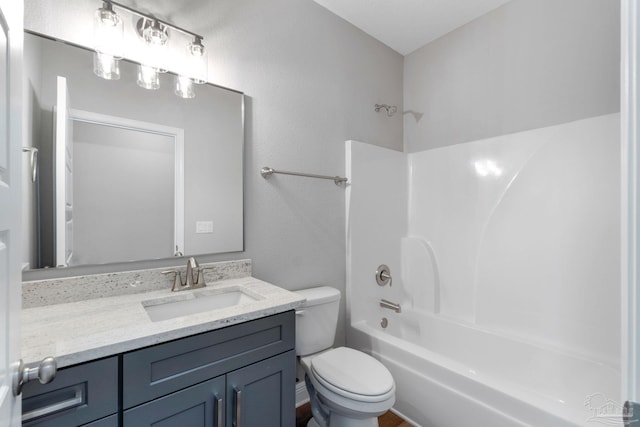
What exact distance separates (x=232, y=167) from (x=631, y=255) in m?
1.52

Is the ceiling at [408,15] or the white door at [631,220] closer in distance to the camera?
the white door at [631,220]

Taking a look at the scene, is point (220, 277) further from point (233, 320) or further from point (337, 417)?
point (337, 417)

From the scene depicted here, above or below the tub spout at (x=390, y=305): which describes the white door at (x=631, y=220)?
above

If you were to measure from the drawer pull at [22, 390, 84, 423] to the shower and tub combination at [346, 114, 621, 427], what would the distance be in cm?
151

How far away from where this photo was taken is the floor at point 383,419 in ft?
5.58

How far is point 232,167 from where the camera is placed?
62.2 inches

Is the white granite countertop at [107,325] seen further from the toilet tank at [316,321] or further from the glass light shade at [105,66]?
the glass light shade at [105,66]

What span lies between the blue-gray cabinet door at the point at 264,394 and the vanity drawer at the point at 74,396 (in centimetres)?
36

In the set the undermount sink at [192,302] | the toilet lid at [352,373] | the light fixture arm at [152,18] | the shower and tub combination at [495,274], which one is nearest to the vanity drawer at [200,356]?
the undermount sink at [192,302]

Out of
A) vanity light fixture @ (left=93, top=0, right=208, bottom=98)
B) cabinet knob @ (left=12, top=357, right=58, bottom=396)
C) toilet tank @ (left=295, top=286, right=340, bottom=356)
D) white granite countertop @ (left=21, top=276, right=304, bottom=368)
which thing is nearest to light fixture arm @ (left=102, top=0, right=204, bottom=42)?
vanity light fixture @ (left=93, top=0, right=208, bottom=98)

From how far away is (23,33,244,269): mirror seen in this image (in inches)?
43.8

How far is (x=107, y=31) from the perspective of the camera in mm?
1203

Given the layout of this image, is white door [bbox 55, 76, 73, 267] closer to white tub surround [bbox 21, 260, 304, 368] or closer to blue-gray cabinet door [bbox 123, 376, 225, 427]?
white tub surround [bbox 21, 260, 304, 368]

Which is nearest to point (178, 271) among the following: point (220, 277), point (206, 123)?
point (220, 277)
